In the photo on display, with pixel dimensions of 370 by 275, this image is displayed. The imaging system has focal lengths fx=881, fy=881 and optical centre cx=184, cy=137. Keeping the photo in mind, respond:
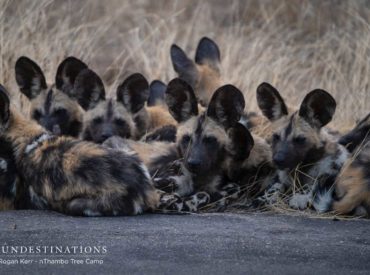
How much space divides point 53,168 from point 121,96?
5.41ft

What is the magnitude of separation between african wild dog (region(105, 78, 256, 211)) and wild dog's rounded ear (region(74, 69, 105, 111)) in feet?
3.03

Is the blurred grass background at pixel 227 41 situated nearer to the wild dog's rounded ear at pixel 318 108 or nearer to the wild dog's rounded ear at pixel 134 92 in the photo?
the wild dog's rounded ear at pixel 134 92

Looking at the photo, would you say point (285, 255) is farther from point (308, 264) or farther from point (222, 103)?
point (222, 103)

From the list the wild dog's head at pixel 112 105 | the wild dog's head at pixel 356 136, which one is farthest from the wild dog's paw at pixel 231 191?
the wild dog's head at pixel 112 105

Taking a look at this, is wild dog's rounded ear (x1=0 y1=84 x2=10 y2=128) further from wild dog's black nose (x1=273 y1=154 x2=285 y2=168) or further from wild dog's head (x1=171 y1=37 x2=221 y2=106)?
wild dog's head (x1=171 y1=37 x2=221 y2=106)

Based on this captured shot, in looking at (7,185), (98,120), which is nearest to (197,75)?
(98,120)

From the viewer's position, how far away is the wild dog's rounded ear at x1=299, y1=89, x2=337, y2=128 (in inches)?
193

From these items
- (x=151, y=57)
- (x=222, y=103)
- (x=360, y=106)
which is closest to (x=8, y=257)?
(x=222, y=103)

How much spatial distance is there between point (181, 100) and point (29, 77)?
4.24 ft

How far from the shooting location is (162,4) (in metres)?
10.9

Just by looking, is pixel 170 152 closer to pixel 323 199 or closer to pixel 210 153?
pixel 210 153

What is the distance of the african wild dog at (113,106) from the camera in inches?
223

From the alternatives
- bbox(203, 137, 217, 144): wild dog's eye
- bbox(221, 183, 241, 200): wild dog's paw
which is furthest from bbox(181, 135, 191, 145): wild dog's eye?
bbox(221, 183, 241, 200): wild dog's paw

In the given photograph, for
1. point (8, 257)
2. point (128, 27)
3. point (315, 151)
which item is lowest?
point (8, 257)
